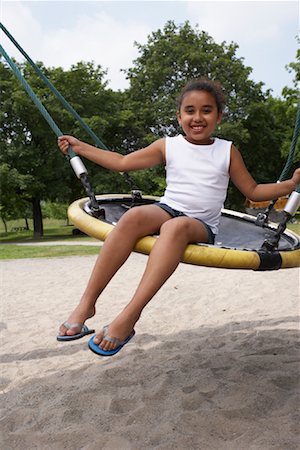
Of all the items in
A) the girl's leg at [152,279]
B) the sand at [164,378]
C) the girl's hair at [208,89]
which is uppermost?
the girl's hair at [208,89]

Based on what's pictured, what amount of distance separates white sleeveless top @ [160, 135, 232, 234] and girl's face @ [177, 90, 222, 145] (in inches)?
3.1

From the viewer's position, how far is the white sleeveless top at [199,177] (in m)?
2.23

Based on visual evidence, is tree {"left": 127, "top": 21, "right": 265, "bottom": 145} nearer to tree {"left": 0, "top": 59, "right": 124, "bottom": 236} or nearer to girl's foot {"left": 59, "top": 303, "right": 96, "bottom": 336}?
tree {"left": 0, "top": 59, "right": 124, "bottom": 236}

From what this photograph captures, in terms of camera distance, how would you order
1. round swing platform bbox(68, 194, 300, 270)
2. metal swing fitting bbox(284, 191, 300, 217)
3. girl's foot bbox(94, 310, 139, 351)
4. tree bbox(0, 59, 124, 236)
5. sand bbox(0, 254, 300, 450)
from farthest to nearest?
tree bbox(0, 59, 124, 236)
sand bbox(0, 254, 300, 450)
metal swing fitting bbox(284, 191, 300, 217)
round swing platform bbox(68, 194, 300, 270)
girl's foot bbox(94, 310, 139, 351)

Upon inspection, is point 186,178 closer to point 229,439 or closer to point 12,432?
point 229,439

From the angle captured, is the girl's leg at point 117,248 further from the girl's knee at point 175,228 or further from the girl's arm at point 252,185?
the girl's arm at point 252,185

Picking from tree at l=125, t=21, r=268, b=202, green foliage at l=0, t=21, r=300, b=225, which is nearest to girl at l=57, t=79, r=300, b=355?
green foliage at l=0, t=21, r=300, b=225

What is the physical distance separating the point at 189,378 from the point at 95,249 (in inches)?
337

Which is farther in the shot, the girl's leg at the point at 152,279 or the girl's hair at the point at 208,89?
the girl's hair at the point at 208,89

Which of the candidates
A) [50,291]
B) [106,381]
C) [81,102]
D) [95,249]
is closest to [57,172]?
[81,102]

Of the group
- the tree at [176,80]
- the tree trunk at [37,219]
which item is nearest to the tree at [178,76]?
the tree at [176,80]

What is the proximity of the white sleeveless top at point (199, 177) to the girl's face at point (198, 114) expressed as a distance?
8cm

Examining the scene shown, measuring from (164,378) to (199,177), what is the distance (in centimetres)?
135

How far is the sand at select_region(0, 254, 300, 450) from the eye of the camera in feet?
7.66
